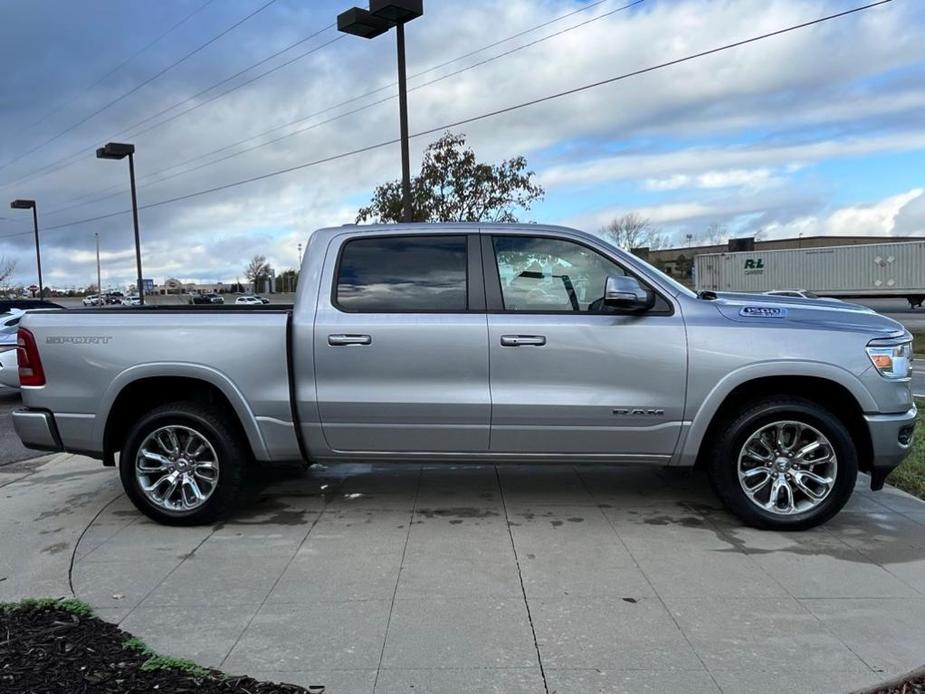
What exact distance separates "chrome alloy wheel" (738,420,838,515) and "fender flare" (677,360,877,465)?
0.33 m

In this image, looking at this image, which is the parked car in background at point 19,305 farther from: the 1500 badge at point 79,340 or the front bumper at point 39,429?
the 1500 badge at point 79,340

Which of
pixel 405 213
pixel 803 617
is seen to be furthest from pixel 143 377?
pixel 405 213

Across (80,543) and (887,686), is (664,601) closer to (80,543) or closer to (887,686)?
(887,686)

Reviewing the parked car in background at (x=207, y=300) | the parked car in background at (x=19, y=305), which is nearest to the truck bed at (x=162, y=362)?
the parked car in background at (x=19, y=305)

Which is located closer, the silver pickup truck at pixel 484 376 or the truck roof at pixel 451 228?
the silver pickup truck at pixel 484 376

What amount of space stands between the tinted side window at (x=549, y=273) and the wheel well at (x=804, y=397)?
1.11m

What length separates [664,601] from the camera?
362 cm

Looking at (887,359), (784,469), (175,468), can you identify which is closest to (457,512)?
(175,468)

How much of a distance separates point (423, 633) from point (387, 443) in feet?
A: 5.19

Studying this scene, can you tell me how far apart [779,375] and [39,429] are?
499 cm

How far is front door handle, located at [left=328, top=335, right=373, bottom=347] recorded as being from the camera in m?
4.54

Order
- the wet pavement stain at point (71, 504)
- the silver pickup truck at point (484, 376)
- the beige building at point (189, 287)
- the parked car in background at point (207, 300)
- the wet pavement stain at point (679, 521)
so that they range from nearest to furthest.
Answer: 1. the silver pickup truck at point (484, 376)
2. the wet pavement stain at point (679, 521)
3. the wet pavement stain at point (71, 504)
4. the parked car in background at point (207, 300)
5. the beige building at point (189, 287)

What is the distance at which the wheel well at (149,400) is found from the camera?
482cm

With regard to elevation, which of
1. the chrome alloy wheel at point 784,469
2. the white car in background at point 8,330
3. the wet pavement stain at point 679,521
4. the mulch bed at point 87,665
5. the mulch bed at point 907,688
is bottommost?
the mulch bed at point 907,688
